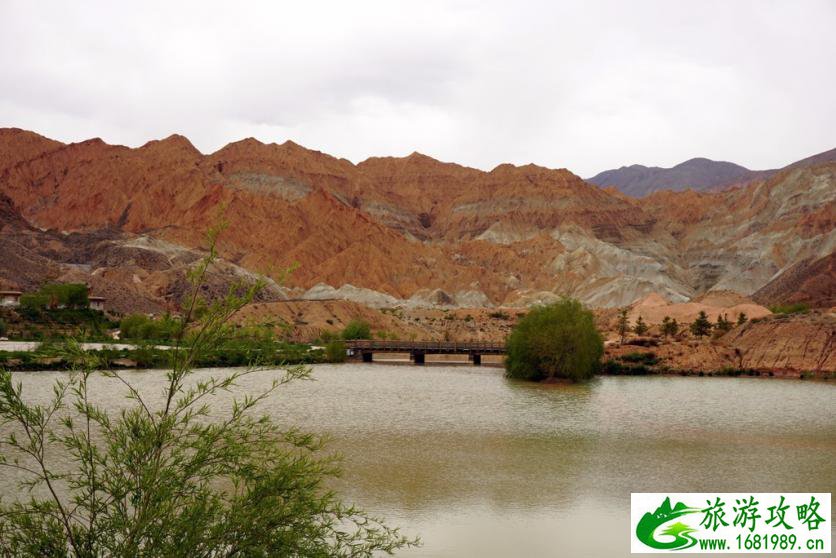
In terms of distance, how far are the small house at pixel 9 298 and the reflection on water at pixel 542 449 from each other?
117 feet

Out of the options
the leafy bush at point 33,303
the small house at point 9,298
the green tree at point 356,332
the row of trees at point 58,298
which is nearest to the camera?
the leafy bush at point 33,303

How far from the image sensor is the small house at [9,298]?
8107cm

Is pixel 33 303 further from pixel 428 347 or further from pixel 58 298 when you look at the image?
pixel 428 347

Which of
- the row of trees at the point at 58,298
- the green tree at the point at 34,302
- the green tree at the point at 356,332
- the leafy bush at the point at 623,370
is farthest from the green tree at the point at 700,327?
the green tree at the point at 34,302

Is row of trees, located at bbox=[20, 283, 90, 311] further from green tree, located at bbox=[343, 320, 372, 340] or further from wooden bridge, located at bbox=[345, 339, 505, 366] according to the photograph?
wooden bridge, located at bbox=[345, 339, 505, 366]

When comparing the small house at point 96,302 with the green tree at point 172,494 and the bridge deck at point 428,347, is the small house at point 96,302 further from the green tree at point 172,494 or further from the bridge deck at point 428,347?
the green tree at point 172,494

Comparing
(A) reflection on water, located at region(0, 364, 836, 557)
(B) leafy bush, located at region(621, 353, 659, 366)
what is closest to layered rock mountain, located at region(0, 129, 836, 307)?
(B) leafy bush, located at region(621, 353, 659, 366)

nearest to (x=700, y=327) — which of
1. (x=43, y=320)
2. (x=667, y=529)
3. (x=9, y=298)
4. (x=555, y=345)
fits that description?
(x=555, y=345)

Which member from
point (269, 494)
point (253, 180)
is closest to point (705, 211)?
point (253, 180)

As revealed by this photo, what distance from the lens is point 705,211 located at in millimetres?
190375

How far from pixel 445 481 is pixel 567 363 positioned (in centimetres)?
3173

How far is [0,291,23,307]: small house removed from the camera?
266 feet

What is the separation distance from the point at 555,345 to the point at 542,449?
25525 millimetres

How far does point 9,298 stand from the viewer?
83062mm
